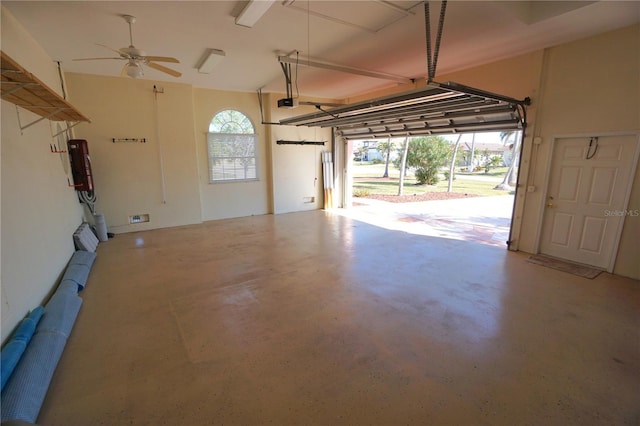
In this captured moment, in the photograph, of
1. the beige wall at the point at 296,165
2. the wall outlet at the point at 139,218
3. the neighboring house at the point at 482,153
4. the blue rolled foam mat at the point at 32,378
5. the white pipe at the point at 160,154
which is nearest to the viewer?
the blue rolled foam mat at the point at 32,378

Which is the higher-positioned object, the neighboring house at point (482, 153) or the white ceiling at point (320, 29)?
the white ceiling at point (320, 29)

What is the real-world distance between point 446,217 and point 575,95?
4.08 metres

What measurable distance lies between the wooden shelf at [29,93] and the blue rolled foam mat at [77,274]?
1.93 meters

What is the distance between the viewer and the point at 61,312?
9.07ft

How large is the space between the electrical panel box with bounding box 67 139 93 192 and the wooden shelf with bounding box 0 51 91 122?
56.6 inches

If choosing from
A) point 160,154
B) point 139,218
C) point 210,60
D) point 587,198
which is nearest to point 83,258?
point 139,218

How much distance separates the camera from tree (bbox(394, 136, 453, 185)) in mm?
14336

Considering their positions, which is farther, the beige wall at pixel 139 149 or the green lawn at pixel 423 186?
the green lawn at pixel 423 186

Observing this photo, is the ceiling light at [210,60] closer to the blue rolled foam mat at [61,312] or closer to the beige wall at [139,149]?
the beige wall at [139,149]

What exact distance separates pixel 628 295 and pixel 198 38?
638 cm

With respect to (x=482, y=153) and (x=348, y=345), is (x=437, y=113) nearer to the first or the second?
(x=348, y=345)

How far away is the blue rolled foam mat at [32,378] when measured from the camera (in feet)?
5.68

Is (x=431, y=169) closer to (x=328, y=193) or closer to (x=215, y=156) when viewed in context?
(x=328, y=193)

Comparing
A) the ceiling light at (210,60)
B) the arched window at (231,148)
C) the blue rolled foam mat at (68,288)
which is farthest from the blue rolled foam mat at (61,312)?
the arched window at (231,148)
